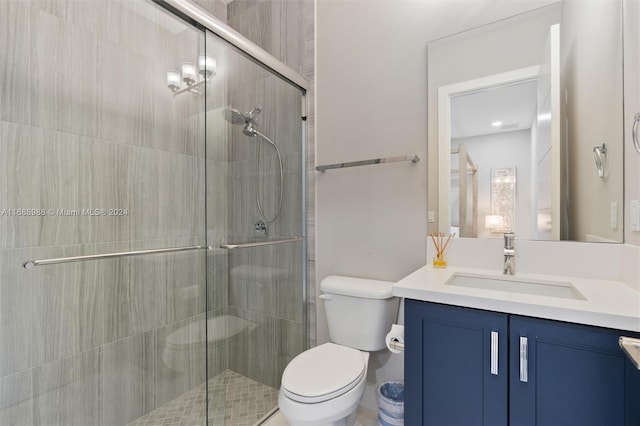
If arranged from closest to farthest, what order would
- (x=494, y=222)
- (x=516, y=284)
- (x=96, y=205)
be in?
1. (x=516, y=284)
2. (x=494, y=222)
3. (x=96, y=205)

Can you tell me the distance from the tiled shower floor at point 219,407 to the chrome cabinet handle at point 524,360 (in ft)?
4.45

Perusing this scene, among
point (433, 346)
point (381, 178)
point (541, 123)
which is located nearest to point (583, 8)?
point (541, 123)

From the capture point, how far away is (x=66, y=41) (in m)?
1.45

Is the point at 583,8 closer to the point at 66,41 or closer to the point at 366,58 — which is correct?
the point at 366,58

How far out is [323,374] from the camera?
1.34 m

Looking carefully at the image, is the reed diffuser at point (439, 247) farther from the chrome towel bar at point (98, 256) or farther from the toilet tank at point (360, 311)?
the chrome towel bar at point (98, 256)

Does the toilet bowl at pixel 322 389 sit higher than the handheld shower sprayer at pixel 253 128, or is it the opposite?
the handheld shower sprayer at pixel 253 128

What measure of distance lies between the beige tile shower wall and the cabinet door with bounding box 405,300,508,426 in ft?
3.36

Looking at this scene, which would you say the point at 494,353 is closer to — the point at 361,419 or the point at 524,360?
the point at 524,360

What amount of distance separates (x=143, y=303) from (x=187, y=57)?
1.33m

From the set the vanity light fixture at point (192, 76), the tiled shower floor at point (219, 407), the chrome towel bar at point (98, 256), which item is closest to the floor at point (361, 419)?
the tiled shower floor at point (219, 407)

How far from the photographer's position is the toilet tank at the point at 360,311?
61.6 inches

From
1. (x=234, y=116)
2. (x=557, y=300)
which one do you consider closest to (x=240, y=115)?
(x=234, y=116)

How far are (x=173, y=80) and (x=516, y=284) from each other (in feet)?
6.39
